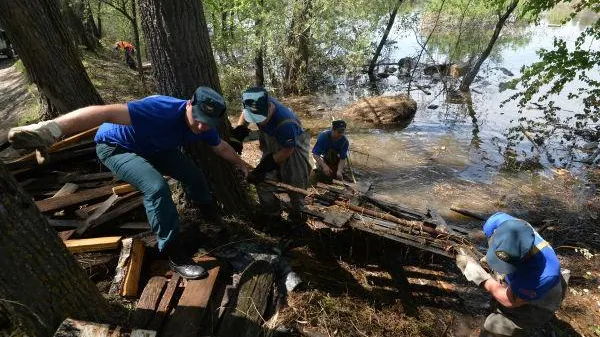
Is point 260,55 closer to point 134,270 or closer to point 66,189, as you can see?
point 66,189

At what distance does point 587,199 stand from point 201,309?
890 centimetres

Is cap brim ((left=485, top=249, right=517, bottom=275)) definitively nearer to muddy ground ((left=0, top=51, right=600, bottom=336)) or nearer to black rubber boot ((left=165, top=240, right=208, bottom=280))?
muddy ground ((left=0, top=51, right=600, bottom=336))

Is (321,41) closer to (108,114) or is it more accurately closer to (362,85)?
(362,85)

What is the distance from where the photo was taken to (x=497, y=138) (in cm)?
1241

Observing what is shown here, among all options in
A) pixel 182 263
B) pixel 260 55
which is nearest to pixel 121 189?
pixel 182 263

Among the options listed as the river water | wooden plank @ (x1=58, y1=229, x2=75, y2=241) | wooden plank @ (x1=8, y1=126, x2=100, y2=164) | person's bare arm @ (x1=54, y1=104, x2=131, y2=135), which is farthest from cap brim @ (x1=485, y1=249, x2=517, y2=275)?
wooden plank @ (x1=8, y1=126, x2=100, y2=164)

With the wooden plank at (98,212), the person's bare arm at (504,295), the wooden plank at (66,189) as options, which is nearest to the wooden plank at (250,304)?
the wooden plank at (98,212)

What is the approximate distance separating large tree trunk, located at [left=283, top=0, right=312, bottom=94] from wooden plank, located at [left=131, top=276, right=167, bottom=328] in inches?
522

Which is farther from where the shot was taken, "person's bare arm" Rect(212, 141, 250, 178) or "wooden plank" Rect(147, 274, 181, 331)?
"person's bare arm" Rect(212, 141, 250, 178)

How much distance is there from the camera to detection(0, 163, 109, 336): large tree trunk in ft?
6.98

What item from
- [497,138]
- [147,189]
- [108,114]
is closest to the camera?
[108,114]

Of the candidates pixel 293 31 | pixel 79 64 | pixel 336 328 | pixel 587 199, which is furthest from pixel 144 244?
pixel 293 31

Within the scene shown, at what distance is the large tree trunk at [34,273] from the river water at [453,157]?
22.5 feet

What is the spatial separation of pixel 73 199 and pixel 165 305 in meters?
1.90
